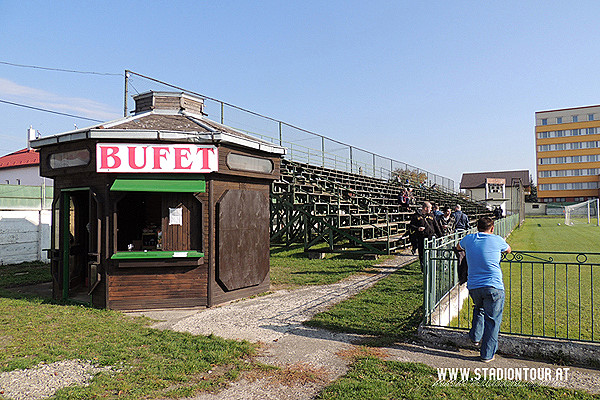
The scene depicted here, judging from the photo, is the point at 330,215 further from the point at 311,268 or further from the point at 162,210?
the point at 162,210

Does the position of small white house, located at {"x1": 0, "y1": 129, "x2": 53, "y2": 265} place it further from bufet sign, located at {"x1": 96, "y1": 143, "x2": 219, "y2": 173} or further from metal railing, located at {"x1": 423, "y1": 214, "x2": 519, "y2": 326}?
metal railing, located at {"x1": 423, "y1": 214, "x2": 519, "y2": 326}

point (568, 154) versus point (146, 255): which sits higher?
point (568, 154)

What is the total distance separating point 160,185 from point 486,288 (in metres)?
5.85

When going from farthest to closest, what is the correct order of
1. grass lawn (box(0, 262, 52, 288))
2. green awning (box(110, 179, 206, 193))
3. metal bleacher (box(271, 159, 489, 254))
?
metal bleacher (box(271, 159, 489, 254))
grass lawn (box(0, 262, 52, 288))
green awning (box(110, 179, 206, 193))

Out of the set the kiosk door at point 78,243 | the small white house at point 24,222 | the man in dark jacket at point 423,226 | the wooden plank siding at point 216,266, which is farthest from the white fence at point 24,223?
the man in dark jacket at point 423,226

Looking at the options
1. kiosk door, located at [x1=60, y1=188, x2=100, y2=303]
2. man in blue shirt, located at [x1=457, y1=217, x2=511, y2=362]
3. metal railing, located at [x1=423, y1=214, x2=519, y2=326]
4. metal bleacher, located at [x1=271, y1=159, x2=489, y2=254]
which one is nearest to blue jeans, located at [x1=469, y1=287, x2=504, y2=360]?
man in blue shirt, located at [x1=457, y1=217, x2=511, y2=362]

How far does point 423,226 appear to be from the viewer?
1004 cm

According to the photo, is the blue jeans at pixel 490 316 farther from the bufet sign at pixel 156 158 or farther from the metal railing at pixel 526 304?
the bufet sign at pixel 156 158

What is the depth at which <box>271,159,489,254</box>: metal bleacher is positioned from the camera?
14.5 m

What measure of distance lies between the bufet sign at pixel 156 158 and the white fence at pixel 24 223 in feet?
29.1

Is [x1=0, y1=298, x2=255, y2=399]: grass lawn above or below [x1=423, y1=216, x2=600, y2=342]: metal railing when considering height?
below

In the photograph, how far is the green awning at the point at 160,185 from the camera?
764cm

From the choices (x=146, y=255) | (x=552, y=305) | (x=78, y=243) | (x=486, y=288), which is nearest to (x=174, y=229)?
(x=146, y=255)

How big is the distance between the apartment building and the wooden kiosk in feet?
264
